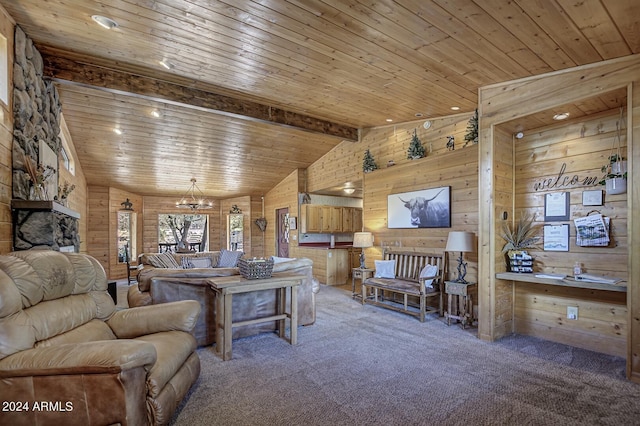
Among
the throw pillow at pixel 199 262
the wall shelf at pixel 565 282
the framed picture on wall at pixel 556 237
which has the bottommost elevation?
the throw pillow at pixel 199 262

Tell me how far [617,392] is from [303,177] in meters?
7.38

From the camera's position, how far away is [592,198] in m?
3.34

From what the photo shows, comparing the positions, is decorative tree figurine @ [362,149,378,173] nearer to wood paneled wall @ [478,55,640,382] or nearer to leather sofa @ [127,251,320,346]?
wood paneled wall @ [478,55,640,382]

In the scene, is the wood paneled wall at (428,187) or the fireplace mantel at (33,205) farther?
the wood paneled wall at (428,187)

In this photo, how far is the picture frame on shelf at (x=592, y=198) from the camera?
3299 millimetres

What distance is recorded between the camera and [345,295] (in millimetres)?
6105

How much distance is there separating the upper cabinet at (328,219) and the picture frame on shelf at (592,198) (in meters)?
6.01

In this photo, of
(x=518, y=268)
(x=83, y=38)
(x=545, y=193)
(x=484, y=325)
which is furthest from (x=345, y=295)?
(x=83, y=38)

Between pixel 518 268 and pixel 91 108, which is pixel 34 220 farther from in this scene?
pixel 518 268

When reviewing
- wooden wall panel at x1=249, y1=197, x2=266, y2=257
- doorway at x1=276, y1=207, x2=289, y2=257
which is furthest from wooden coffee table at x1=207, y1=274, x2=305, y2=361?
wooden wall panel at x1=249, y1=197, x2=266, y2=257

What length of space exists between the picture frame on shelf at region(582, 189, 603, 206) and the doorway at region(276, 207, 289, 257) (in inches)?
280

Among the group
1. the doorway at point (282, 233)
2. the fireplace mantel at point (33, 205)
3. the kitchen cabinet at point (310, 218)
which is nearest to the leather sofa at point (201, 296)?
the fireplace mantel at point (33, 205)

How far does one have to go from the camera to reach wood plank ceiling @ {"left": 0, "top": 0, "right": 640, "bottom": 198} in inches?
99.7

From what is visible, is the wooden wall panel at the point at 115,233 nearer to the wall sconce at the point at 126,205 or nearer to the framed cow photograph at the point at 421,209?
the wall sconce at the point at 126,205
